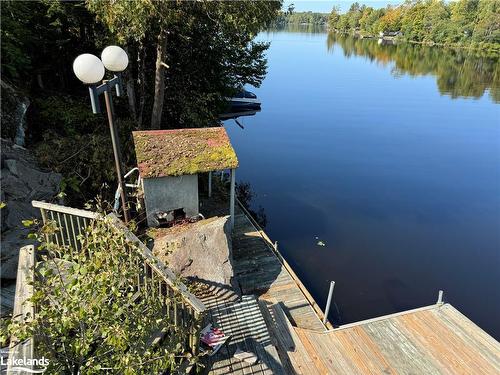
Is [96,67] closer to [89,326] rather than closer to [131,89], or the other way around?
[89,326]

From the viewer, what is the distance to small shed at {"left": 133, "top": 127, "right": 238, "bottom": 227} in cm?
939

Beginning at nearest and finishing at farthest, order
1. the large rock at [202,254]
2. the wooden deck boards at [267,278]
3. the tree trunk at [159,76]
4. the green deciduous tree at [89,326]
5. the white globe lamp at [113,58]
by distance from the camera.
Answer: the green deciduous tree at [89,326], the white globe lamp at [113,58], the large rock at [202,254], the wooden deck boards at [267,278], the tree trunk at [159,76]

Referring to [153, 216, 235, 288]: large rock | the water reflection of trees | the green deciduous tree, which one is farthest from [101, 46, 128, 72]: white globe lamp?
the water reflection of trees

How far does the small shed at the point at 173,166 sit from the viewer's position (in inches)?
370

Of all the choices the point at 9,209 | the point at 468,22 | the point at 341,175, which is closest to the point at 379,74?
the point at 341,175

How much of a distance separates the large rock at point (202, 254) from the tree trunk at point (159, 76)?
6790mm

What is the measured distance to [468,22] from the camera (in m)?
81.6

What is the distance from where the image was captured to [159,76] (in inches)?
516

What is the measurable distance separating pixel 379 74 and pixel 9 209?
56114 mm

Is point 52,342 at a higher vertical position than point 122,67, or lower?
lower

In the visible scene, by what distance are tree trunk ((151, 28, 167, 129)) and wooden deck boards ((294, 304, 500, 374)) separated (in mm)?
9911

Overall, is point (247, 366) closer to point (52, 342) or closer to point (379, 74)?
point (52, 342)

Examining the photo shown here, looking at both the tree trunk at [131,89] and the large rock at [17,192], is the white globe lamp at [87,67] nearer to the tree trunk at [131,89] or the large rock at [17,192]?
the large rock at [17,192]

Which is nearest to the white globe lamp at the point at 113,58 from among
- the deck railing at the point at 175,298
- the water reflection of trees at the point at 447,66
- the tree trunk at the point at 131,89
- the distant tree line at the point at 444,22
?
the deck railing at the point at 175,298
